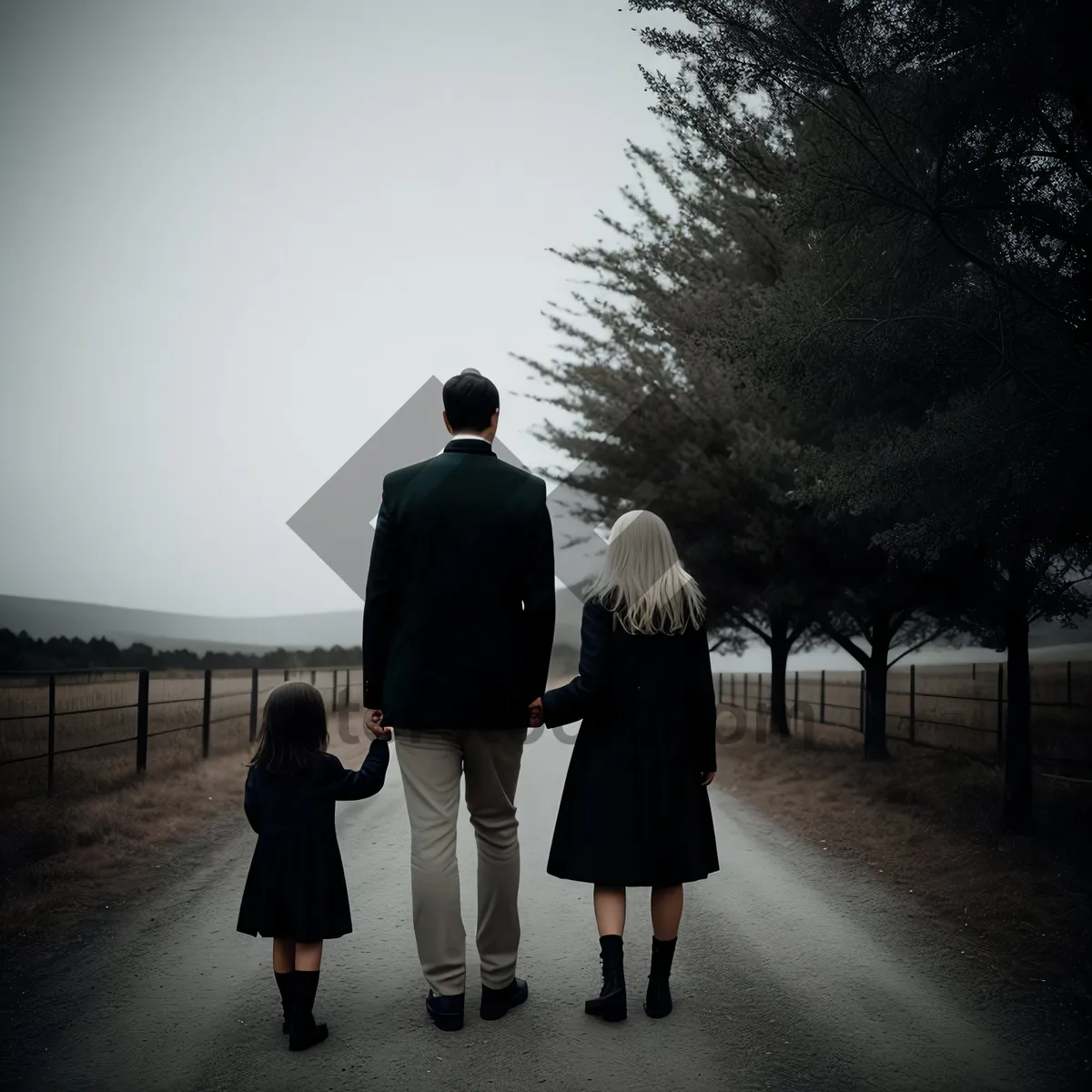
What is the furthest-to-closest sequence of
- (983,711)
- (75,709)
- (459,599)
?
1. (983,711)
2. (75,709)
3. (459,599)

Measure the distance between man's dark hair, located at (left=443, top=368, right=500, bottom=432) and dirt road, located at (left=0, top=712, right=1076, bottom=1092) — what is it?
7.60ft

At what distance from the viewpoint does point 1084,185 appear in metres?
5.15

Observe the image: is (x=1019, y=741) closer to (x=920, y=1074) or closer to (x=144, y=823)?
(x=920, y=1074)

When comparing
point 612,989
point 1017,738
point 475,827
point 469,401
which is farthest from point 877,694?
point 469,401

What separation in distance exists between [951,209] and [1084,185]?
90cm

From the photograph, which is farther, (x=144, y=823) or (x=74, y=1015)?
(x=144, y=823)

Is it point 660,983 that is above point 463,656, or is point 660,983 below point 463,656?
below

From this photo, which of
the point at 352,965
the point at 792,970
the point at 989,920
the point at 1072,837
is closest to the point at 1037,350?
the point at 989,920

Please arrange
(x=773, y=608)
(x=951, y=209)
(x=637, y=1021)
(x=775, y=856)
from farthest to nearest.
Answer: (x=773, y=608) → (x=775, y=856) → (x=951, y=209) → (x=637, y=1021)

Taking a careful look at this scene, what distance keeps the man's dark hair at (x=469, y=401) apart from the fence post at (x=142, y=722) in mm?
7347

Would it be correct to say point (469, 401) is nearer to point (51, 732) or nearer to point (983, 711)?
point (51, 732)

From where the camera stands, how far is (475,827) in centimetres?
368

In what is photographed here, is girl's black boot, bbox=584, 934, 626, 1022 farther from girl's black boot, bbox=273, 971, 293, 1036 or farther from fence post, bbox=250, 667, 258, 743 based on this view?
fence post, bbox=250, 667, 258, 743

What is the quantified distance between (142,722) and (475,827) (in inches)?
294
